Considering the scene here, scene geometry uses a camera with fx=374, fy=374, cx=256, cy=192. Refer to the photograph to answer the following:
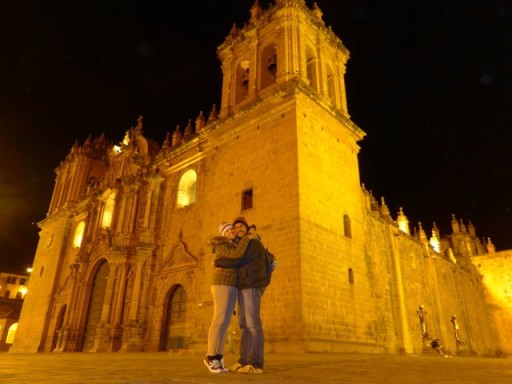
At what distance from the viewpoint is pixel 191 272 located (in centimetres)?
1535

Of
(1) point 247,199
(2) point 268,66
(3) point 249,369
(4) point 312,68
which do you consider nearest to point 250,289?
(3) point 249,369

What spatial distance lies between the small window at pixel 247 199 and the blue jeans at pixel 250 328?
31.9ft

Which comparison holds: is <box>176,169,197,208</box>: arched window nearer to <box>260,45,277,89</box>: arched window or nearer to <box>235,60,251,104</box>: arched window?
<box>235,60,251,104</box>: arched window

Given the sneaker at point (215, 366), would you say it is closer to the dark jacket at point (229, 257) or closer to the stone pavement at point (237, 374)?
the stone pavement at point (237, 374)

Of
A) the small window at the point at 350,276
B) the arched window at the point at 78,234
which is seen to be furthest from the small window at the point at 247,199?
the arched window at the point at 78,234

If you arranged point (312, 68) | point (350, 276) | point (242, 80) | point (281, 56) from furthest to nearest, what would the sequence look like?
point (242, 80) → point (312, 68) → point (281, 56) → point (350, 276)

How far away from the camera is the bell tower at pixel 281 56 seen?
50.6 ft

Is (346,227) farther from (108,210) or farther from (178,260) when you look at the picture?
(108,210)

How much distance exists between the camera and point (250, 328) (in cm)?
438

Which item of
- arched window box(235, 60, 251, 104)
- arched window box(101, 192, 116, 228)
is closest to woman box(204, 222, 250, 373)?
arched window box(235, 60, 251, 104)

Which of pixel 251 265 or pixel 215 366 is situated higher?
pixel 251 265

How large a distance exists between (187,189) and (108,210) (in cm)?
694

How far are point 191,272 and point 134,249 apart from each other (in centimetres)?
462

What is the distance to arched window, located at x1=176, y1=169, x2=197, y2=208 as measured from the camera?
719 inches
